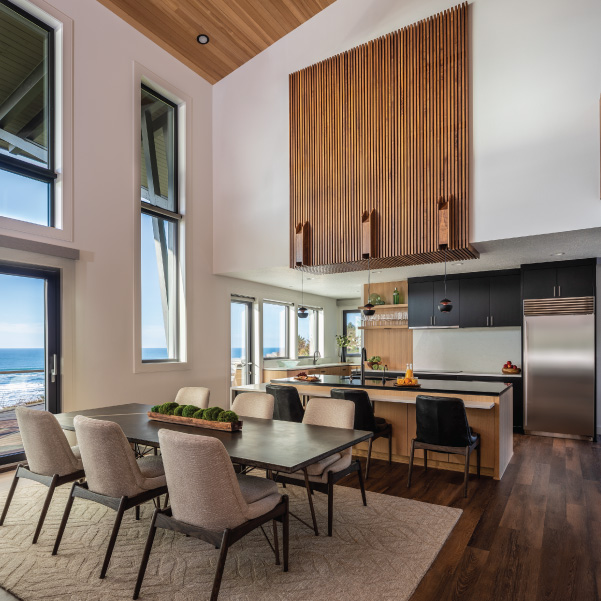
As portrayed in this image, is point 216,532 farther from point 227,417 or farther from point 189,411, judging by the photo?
point 189,411

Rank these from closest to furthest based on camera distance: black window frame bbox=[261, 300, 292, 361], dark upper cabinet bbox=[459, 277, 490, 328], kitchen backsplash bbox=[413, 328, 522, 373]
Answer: dark upper cabinet bbox=[459, 277, 490, 328], kitchen backsplash bbox=[413, 328, 522, 373], black window frame bbox=[261, 300, 292, 361]

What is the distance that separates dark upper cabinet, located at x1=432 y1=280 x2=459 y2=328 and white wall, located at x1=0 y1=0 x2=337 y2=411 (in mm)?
3981

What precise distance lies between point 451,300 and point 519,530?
4.72 metres

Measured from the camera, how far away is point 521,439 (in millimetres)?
6180

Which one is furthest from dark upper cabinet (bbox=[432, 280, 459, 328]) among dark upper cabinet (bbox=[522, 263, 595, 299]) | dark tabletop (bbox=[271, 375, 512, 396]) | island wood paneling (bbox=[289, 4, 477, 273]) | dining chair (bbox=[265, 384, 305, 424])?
dining chair (bbox=[265, 384, 305, 424])

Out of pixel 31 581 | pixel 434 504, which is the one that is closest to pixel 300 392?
pixel 434 504

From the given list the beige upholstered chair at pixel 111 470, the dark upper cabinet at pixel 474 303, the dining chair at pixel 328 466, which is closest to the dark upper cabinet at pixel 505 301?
the dark upper cabinet at pixel 474 303

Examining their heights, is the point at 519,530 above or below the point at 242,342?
below

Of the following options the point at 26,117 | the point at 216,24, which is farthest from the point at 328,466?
the point at 216,24

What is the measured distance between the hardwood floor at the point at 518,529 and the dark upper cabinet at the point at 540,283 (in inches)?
86.6

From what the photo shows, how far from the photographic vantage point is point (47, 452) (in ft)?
10.0

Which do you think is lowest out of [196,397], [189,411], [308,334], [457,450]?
[457,450]

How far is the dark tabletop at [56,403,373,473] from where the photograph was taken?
8.02 ft

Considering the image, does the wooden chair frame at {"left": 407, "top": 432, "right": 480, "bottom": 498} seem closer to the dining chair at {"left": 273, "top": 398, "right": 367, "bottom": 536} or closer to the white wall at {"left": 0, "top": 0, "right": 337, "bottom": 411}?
the dining chair at {"left": 273, "top": 398, "right": 367, "bottom": 536}
